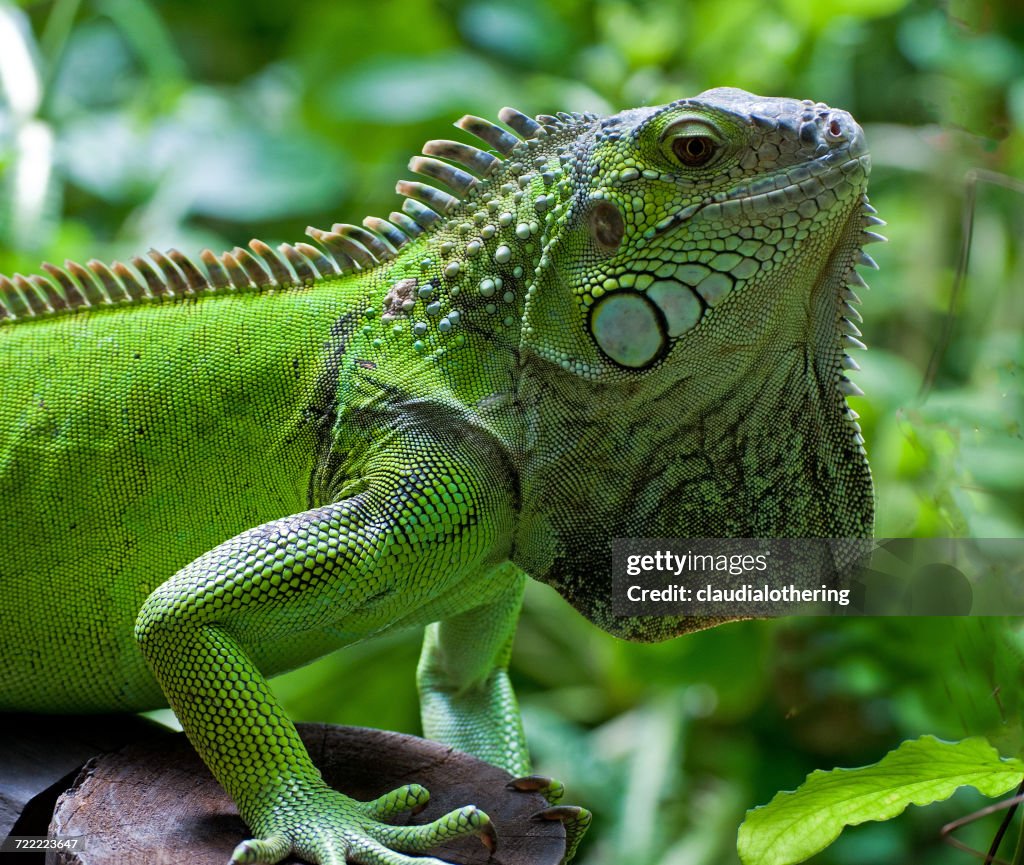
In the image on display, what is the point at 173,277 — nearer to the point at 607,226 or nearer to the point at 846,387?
the point at 607,226

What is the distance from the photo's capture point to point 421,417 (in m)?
2.60

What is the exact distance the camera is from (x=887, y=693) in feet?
17.3

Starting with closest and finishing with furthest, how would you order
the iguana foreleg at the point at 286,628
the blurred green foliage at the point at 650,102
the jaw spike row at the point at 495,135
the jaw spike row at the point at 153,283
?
the iguana foreleg at the point at 286,628
the jaw spike row at the point at 495,135
the jaw spike row at the point at 153,283
the blurred green foliage at the point at 650,102

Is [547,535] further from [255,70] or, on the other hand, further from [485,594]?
[255,70]

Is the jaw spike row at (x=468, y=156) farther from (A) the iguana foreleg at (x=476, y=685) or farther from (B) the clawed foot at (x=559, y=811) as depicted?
(B) the clawed foot at (x=559, y=811)

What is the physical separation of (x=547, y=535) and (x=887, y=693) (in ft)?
10.7

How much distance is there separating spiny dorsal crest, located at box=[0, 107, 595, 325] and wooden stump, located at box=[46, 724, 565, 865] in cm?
127

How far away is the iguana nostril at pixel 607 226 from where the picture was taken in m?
2.46

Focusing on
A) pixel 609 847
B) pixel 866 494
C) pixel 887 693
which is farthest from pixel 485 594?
pixel 887 693

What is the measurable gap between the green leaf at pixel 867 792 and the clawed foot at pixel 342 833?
612mm

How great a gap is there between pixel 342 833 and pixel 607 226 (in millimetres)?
1487

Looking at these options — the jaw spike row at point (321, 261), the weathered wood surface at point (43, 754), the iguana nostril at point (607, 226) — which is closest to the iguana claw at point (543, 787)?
the weathered wood surface at point (43, 754)

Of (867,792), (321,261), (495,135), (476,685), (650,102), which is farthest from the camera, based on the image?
(650,102)

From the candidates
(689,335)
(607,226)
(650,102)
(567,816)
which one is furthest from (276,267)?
(650,102)
